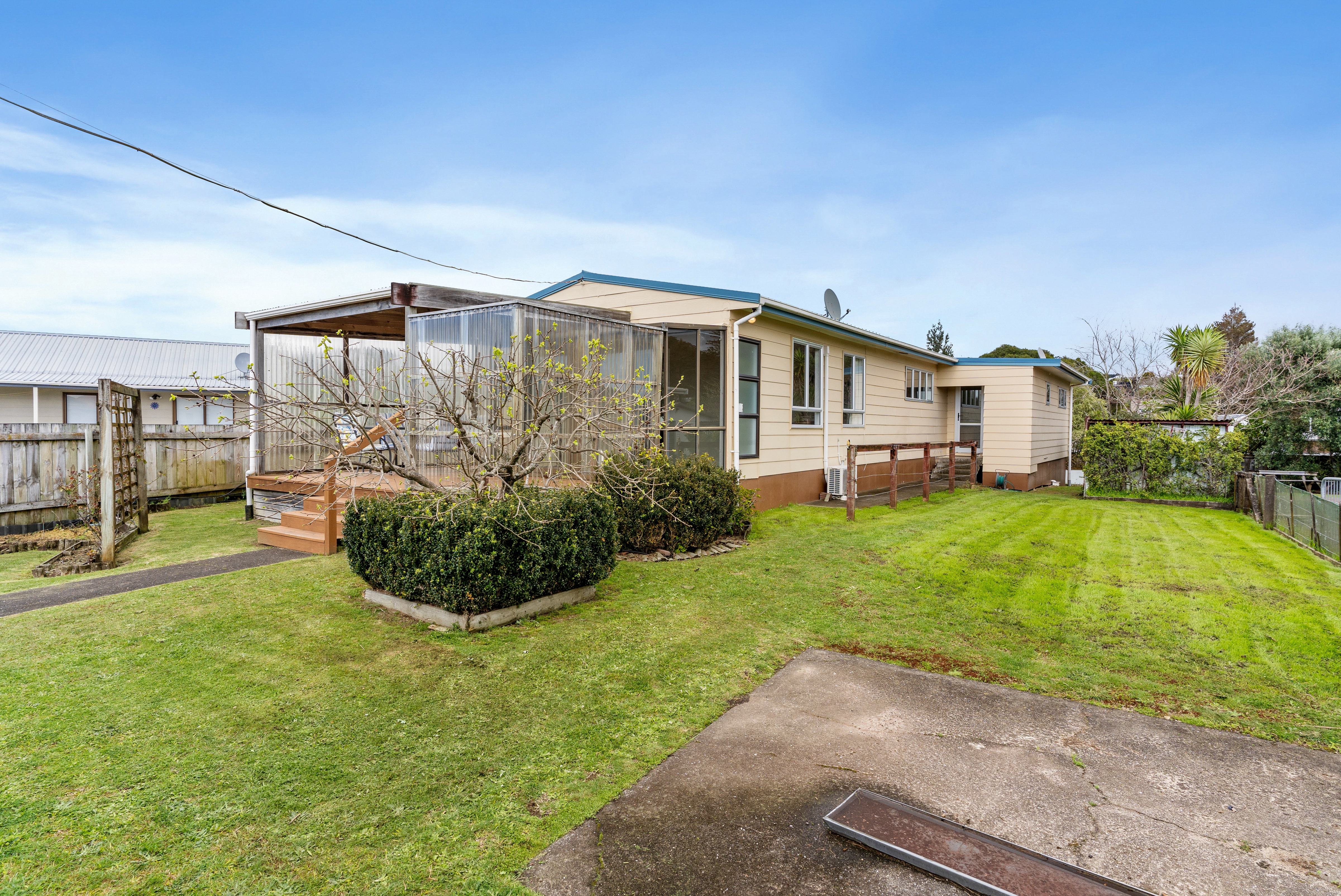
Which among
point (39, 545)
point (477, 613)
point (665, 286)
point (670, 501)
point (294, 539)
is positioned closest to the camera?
point (477, 613)

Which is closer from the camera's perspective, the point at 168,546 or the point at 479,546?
the point at 479,546

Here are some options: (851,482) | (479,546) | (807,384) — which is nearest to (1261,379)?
(807,384)

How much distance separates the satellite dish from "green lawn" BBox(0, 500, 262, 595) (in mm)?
10120

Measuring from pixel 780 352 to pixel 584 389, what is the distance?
4665 mm

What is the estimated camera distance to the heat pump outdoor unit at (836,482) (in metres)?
12.1

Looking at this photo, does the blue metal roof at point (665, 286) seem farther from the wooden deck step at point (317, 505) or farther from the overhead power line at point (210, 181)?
the wooden deck step at point (317, 505)

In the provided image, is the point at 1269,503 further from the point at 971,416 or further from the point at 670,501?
the point at 670,501

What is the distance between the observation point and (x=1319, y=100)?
1287cm

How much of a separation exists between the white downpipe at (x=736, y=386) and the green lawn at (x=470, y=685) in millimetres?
2235

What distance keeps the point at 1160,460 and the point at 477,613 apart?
1416cm

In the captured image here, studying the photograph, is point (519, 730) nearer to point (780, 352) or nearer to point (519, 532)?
point (519, 532)

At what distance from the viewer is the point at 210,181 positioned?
7859 millimetres

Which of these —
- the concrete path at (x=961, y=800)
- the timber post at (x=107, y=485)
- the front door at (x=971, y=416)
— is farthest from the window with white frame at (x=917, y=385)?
the timber post at (x=107, y=485)

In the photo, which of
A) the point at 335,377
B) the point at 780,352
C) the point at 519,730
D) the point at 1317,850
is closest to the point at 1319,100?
the point at 780,352
